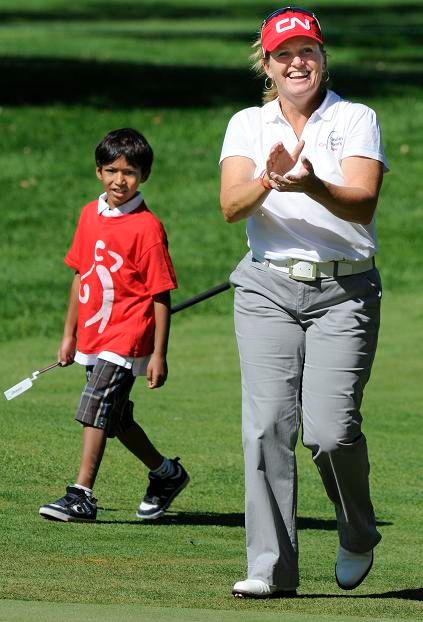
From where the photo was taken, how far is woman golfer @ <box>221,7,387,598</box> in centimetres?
555

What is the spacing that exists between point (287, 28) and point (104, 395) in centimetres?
232

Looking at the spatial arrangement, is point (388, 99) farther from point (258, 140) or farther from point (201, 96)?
point (258, 140)

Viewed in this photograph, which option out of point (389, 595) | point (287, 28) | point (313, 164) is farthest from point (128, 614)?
point (287, 28)

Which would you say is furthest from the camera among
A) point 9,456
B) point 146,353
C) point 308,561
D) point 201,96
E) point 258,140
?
point 201,96

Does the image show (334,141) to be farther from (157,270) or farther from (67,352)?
(67,352)

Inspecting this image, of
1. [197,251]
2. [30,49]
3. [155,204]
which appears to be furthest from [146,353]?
[30,49]

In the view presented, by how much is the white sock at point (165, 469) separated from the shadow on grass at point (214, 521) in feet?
0.67

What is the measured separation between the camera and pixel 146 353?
7.32 meters

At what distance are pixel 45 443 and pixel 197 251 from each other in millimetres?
8969

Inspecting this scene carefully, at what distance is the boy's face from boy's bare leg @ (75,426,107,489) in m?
1.07

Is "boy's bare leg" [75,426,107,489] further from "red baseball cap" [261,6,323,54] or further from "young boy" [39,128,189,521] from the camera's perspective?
"red baseball cap" [261,6,323,54]

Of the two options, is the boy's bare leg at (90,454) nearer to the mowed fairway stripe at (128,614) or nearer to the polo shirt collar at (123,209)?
the polo shirt collar at (123,209)

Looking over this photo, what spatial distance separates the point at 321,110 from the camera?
18.5 ft

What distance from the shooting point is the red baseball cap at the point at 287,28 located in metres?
5.60
